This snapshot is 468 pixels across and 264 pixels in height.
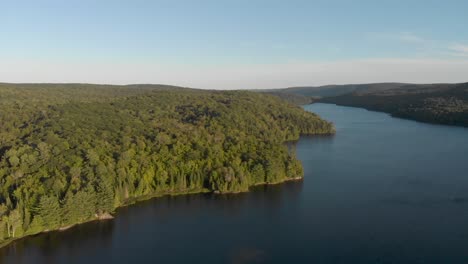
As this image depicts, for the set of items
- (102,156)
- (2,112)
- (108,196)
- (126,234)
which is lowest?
(126,234)

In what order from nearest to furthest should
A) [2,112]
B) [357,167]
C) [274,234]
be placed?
[274,234], [357,167], [2,112]

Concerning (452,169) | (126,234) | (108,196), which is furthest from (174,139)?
(452,169)

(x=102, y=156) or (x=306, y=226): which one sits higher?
(x=102, y=156)

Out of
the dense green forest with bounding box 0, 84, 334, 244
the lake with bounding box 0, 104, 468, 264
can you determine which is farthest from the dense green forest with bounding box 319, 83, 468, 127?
the dense green forest with bounding box 0, 84, 334, 244

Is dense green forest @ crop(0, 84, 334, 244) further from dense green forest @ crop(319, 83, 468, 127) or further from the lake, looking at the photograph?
dense green forest @ crop(319, 83, 468, 127)

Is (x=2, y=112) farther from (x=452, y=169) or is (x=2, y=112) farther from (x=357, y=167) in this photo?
(x=452, y=169)

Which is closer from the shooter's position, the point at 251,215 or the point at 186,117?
the point at 251,215
